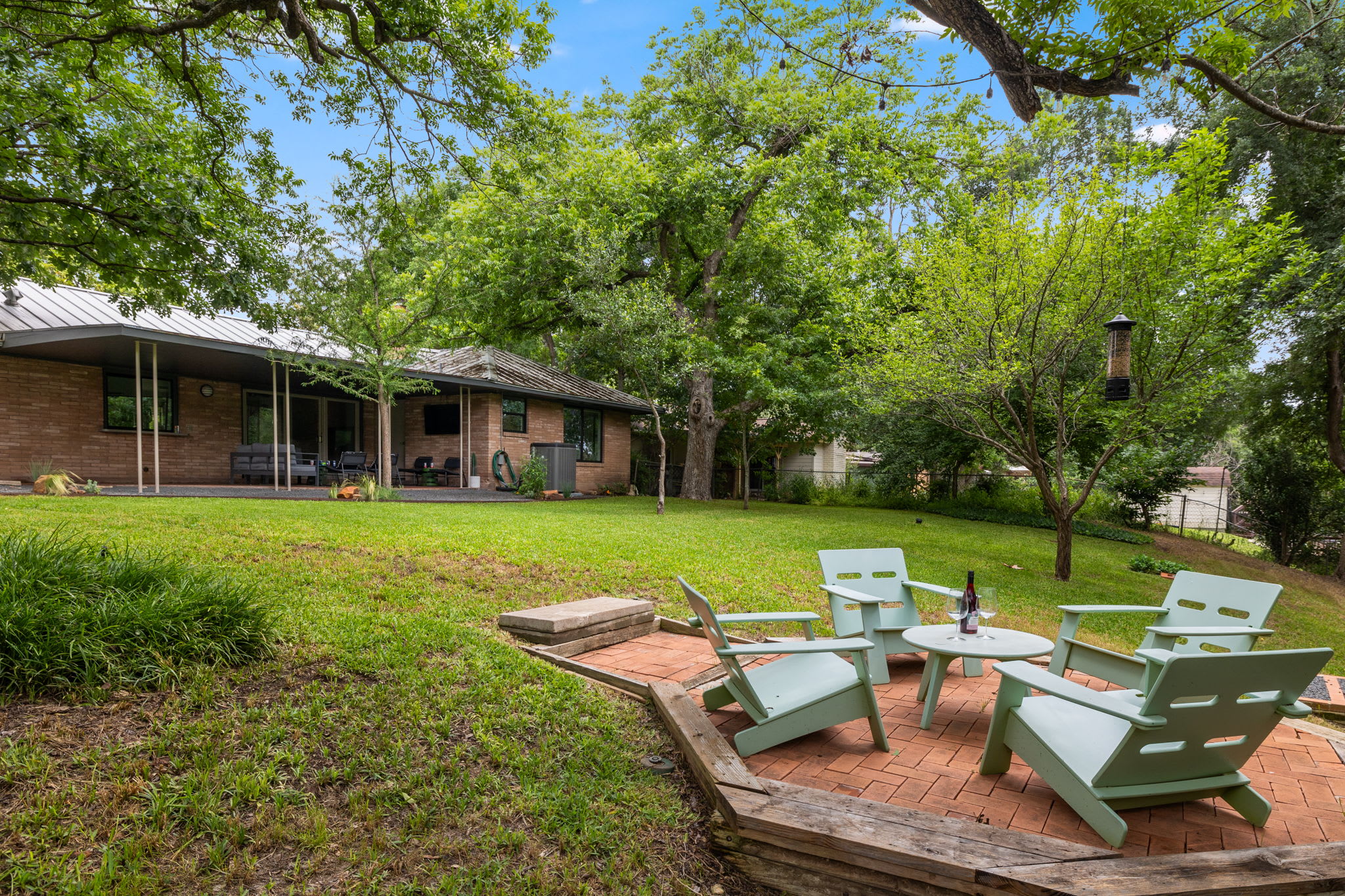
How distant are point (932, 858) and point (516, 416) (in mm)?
17451

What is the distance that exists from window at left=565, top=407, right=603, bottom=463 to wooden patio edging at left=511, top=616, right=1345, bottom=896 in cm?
1806

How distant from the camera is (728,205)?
17.9 m

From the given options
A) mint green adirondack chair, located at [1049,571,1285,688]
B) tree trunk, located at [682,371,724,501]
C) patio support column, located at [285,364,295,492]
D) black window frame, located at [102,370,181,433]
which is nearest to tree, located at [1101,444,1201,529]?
tree trunk, located at [682,371,724,501]

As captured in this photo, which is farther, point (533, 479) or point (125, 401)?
point (533, 479)

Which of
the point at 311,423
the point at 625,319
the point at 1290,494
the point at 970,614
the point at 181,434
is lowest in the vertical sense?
the point at 1290,494

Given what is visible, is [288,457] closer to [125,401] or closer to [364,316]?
[364,316]

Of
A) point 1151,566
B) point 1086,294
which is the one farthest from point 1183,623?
point 1151,566

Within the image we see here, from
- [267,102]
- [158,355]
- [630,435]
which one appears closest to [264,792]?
[267,102]

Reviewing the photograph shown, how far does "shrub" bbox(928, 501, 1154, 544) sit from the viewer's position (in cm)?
1597

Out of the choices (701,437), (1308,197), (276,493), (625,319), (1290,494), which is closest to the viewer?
(1308,197)

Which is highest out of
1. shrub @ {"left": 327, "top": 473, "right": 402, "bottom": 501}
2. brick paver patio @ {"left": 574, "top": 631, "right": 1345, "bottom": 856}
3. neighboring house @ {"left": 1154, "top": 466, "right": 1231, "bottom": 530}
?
shrub @ {"left": 327, "top": 473, "right": 402, "bottom": 501}

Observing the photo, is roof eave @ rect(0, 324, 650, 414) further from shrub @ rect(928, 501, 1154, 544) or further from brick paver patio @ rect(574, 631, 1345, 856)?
shrub @ rect(928, 501, 1154, 544)

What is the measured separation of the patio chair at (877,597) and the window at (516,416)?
14649 mm

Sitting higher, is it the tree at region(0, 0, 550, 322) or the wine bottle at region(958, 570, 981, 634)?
the tree at region(0, 0, 550, 322)
